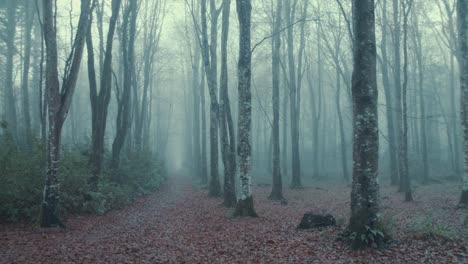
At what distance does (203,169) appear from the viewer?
86.3ft

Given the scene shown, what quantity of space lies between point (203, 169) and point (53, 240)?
1744 centimetres

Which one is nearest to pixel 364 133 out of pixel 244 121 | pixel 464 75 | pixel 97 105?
pixel 244 121

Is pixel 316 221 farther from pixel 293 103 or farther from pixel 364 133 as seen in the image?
pixel 293 103

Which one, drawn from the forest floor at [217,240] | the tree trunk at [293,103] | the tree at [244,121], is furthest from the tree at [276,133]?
the tree at [244,121]

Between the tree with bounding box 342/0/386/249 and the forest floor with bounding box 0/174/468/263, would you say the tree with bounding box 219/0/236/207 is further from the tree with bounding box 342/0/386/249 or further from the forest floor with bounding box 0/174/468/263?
the tree with bounding box 342/0/386/249

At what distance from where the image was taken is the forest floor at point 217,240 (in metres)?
7.22

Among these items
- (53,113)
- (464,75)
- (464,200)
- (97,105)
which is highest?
(464,75)

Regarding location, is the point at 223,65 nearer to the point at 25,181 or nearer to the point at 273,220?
the point at 273,220

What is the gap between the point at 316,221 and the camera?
969 cm

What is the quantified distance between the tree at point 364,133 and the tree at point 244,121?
14.8ft

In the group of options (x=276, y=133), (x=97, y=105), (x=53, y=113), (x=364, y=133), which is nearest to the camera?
(x=364, y=133)

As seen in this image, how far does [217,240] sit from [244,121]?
4.50 m

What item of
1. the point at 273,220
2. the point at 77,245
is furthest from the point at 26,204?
the point at 273,220

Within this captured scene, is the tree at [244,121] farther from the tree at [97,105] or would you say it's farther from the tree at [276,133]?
the tree at [97,105]
